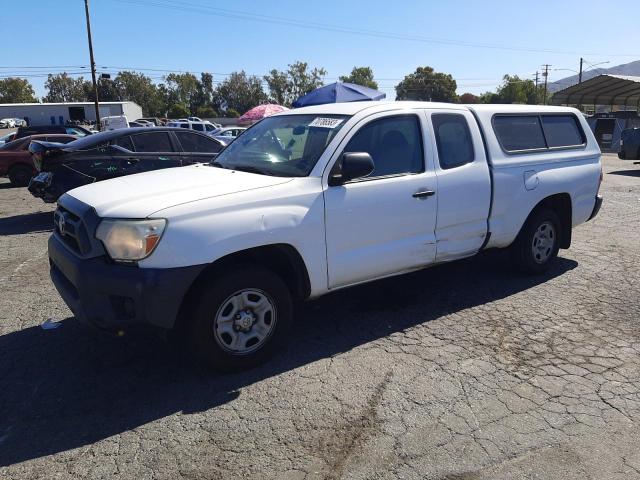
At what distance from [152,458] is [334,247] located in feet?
6.17

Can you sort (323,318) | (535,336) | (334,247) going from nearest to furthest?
(334,247), (535,336), (323,318)

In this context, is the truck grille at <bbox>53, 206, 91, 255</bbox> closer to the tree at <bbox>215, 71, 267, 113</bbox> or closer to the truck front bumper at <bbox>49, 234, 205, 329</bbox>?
the truck front bumper at <bbox>49, 234, 205, 329</bbox>

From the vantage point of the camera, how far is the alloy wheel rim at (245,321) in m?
3.52

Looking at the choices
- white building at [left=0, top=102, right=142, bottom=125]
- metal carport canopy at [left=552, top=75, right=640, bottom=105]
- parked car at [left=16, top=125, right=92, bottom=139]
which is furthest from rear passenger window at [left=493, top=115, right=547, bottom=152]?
white building at [left=0, top=102, right=142, bottom=125]

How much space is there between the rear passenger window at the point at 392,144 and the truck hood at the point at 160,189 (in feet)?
2.60

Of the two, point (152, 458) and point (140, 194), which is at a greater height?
point (140, 194)

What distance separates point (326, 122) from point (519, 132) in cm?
236

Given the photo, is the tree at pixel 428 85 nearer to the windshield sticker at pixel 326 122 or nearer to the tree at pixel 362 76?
the tree at pixel 362 76

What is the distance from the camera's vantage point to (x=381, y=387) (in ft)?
11.6

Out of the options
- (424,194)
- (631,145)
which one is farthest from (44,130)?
(631,145)

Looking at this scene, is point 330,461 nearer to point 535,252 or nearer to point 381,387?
point 381,387

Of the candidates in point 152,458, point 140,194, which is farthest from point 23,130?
point 152,458

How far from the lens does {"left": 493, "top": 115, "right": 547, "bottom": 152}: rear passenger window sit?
17.2ft

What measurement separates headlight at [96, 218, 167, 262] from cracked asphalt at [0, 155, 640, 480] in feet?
3.16
